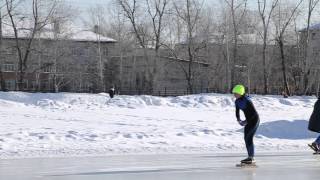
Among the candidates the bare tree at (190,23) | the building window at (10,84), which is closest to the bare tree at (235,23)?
the bare tree at (190,23)

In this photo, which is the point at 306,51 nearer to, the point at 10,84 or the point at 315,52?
the point at 315,52

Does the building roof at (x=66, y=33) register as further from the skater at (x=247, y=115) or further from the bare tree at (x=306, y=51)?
the skater at (x=247, y=115)

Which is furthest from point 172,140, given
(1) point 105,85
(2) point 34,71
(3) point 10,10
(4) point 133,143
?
(1) point 105,85

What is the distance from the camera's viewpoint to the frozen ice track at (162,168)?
1012 cm

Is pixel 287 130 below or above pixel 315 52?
below

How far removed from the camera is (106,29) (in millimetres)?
89188

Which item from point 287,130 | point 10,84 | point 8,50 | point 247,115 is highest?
point 8,50

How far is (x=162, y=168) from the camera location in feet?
37.4

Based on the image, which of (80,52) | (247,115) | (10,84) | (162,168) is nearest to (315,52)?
(80,52)

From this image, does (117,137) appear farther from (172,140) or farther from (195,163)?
(195,163)

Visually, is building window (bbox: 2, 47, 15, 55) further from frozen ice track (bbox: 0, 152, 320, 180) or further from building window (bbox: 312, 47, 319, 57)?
frozen ice track (bbox: 0, 152, 320, 180)

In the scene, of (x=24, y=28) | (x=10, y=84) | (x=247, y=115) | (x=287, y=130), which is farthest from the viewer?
(x=10, y=84)

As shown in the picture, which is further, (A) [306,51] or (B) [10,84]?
(B) [10,84]

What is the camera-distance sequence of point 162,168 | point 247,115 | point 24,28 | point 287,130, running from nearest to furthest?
point 247,115, point 162,168, point 287,130, point 24,28
